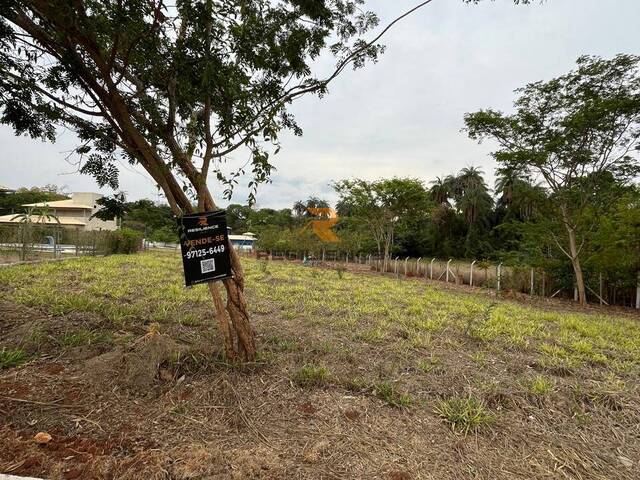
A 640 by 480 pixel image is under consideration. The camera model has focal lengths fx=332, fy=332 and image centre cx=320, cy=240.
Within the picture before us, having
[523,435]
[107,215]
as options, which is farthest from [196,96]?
[523,435]

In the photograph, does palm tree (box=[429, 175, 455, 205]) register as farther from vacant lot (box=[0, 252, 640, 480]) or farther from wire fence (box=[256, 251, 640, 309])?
vacant lot (box=[0, 252, 640, 480])

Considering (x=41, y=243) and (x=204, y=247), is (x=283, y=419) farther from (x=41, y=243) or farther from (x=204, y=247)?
(x=41, y=243)

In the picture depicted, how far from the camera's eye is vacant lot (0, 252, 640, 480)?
1924 mm

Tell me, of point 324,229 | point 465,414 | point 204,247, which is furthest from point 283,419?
point 324,229

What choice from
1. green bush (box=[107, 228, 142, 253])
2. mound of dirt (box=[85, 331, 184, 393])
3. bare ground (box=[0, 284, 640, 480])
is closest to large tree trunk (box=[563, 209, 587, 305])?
bare ground (box=[0, 284, 640, 480])

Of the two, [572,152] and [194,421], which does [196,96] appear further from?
[572,152]

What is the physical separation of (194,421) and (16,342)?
8.19 ft

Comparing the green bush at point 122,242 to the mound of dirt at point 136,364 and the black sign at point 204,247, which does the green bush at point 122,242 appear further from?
the black sign at point 204,247

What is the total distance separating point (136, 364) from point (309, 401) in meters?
1.49

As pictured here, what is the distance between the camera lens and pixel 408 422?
234 centimetres

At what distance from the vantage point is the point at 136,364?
2791 mm

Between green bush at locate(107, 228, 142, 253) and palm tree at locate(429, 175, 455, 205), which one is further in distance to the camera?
palm tree at locate(429, 175, 455, 205)

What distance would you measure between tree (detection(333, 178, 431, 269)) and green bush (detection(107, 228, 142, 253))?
10666 mm

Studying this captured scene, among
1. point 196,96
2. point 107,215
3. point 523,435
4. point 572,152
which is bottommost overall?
point 523,435
